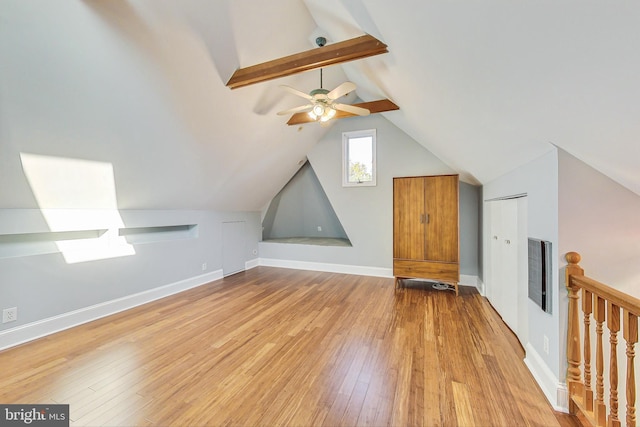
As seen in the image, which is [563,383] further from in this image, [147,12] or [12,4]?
[12,4]

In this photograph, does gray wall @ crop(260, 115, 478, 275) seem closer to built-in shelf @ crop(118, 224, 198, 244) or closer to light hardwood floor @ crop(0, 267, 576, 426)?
light hardwood floor @ crop(0, 267, 576, 426)

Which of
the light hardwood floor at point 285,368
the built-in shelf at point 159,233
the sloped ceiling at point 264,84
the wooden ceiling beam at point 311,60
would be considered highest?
the wooden ceiling beam at point 311,60

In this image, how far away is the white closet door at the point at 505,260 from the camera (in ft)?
8.93

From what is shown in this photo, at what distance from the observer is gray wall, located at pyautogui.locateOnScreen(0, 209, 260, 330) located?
8.63 feet

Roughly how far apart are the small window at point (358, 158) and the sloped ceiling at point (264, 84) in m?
1.57

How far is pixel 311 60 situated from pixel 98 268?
3.63 metres

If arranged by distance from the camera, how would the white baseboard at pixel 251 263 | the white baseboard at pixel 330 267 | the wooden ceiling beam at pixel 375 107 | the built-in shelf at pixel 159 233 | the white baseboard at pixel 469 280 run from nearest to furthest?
the built-in shelf at pixel 159 233
the wooden ceiling beam at pixel 375 107
the white baseboard at pixel 469 280
the white baseboard at pixel 330 267
the white baseboard at pixel 251 263

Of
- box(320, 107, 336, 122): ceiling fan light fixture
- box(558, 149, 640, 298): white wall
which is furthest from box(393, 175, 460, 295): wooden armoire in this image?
box(558, 149, 640, 298): white wall

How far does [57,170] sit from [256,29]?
8.05 feet

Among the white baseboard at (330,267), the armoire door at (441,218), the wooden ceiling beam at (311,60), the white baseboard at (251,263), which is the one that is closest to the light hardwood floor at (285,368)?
the armoire door at (441,218)

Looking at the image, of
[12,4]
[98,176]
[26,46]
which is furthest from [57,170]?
[12,4]

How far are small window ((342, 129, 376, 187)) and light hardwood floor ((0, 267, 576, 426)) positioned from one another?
8.27ft

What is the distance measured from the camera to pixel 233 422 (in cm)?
165

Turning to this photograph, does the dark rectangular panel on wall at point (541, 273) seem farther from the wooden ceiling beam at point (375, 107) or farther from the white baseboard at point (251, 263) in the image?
the white baseboard at point (251, 263)
